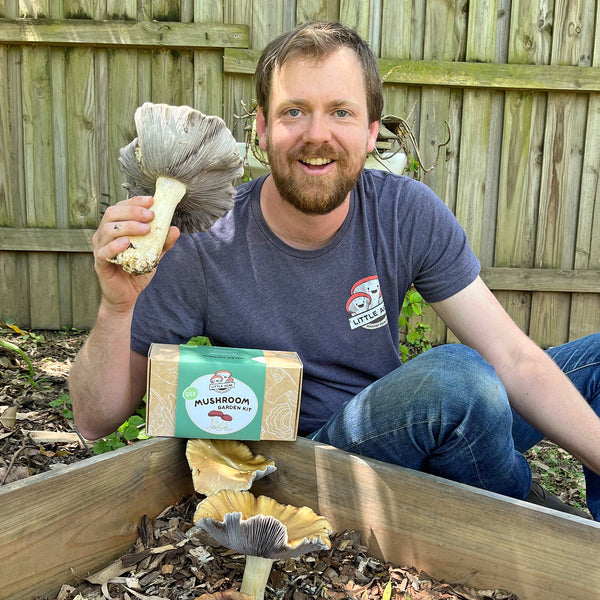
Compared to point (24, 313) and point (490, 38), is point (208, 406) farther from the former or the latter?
point (490, 38)

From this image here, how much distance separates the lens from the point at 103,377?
166cm

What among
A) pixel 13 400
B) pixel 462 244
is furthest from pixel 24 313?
pixel 462 244

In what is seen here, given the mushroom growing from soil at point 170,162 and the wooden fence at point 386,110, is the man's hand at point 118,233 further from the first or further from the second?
the wooden fence at point 386,110

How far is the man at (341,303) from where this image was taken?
64.3 inches

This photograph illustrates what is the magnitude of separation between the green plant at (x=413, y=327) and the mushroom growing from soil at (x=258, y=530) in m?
1.70

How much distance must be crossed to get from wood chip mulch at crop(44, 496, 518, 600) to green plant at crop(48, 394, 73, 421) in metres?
1.40

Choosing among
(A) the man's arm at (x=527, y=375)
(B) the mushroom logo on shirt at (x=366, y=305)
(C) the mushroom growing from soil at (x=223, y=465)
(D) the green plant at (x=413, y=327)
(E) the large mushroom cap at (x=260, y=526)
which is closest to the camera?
(E) the large mushroom cap at (x=260, y=526)

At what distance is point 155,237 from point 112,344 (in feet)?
1.23

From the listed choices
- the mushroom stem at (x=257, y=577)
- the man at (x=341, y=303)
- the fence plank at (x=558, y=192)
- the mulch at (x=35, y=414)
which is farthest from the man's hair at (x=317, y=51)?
the fence plank at (x=558, y=192)

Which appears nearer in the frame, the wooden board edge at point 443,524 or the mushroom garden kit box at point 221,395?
the wooden board edge at point 443,524

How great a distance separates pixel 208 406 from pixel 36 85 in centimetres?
331

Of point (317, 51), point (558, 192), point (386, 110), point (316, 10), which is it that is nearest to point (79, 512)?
point (317, 51)

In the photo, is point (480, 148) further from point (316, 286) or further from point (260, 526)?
point (260, 526)

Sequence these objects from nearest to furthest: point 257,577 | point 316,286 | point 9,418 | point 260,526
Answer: point 260,526, point 257,577, point 316,286, point 9,418
